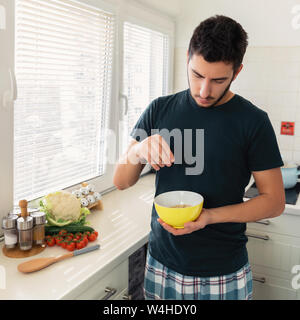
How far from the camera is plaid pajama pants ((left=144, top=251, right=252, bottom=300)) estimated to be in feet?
3.94

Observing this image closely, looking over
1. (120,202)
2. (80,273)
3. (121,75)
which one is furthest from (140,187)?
(80,273)

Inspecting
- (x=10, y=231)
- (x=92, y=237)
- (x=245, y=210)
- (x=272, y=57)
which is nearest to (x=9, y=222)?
(x=10, y=231)

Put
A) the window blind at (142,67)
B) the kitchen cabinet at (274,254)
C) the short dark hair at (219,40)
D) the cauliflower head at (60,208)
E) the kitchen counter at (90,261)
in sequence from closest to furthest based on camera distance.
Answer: the short dark hair at (219,40) < the kitchen counter at (90,261) < the cauliflower head at (60,208) < the kitchen cabinet at (274,254) < the window blind at (142,67)

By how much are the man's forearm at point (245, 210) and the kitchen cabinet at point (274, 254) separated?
0.80m

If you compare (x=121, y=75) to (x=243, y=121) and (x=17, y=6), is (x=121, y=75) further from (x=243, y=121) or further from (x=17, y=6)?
(x=243, y=121)

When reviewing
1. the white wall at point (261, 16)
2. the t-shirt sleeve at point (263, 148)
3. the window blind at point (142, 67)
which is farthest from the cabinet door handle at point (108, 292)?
the white wall at point (261, 16)

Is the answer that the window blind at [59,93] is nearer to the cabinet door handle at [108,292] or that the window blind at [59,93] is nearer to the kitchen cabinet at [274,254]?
the cabinet door handle at [108,292]

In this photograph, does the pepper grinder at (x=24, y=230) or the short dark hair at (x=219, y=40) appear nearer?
the short dark hair at (x=219, y=40)

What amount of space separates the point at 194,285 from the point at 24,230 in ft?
1.99

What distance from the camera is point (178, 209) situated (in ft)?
3.57

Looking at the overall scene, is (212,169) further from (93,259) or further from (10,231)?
(10,231)

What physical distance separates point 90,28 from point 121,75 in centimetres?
34

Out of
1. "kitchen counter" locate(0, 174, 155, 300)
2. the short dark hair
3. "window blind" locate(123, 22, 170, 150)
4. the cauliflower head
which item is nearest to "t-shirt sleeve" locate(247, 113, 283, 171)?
the short dark hair

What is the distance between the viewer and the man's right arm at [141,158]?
1.08m
